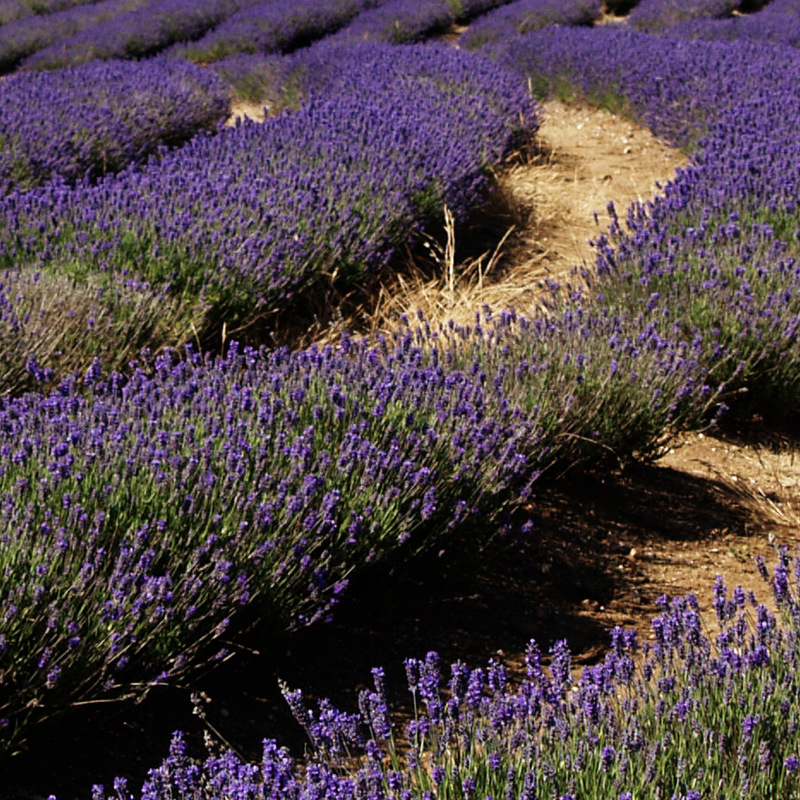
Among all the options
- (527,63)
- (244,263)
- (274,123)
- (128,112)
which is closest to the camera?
(244,263)

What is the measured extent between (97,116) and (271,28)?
6217mm

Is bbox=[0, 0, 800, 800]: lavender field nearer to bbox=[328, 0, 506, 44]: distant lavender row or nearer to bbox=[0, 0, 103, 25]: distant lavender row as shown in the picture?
bbox=[328, 0, 506, 44]: distant lavender row

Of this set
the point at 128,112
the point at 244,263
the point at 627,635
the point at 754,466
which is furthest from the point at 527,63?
the point at 627,635

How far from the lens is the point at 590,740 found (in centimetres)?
182

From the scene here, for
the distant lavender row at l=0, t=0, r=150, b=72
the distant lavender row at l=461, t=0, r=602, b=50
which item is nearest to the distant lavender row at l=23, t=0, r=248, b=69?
the distant lavender row at l=0, t=0, r=150, b=72

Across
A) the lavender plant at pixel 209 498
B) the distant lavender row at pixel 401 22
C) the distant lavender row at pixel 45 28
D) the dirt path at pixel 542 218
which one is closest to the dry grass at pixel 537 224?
the dirt path at pixel 542 218

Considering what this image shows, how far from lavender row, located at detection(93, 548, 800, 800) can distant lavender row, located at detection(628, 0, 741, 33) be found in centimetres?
1251

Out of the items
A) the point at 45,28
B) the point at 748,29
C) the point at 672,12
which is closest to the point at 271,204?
the point at 748,29

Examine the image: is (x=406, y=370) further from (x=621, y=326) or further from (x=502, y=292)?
(x=502, y=292)

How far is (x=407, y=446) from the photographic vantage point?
9.98ft

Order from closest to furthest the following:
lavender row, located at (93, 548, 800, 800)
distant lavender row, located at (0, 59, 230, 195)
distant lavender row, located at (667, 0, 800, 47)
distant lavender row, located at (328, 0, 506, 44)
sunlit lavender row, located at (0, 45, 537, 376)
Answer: lavender row, located at (93, 548, 800, 800), sunlit lavender row, located at (0, 45, 537, 376), distant lavender row, located at (0, 59, 230, 195), distant lavender row, located at (667, 0, 800, 47), distant lavender row, located at (328, 0, 506, 44)

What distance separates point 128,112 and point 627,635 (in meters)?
6.35

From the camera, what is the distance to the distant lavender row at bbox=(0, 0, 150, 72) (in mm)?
11883

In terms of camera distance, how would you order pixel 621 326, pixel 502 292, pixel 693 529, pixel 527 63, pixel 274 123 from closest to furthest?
pixel 693 529 < pixel 621 326 < pixel 502 292 < pixel 274 123 < pixel 527 63
